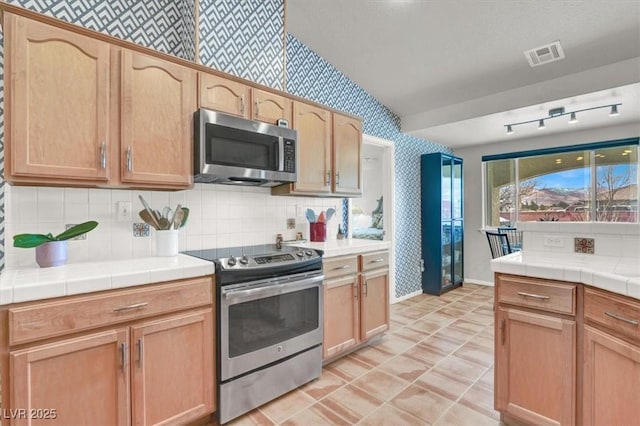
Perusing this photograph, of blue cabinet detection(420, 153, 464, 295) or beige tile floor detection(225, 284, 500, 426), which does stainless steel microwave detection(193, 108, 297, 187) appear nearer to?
beige tile floor detection(225, 284, 500, 426)

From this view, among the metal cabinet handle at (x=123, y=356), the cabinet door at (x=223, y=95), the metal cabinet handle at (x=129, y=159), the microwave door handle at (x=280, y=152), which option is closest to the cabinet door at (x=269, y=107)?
the cabinet door at (x=223, y=95)

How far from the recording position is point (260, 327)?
6.47 ft

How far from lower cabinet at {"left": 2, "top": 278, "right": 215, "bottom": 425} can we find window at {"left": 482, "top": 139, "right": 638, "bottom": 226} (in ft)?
16.2

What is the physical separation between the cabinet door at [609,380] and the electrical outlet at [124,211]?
8.73 ft

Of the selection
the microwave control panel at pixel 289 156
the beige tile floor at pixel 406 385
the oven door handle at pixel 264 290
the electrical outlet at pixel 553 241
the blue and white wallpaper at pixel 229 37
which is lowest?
the beige tile floor at pixel 406 385

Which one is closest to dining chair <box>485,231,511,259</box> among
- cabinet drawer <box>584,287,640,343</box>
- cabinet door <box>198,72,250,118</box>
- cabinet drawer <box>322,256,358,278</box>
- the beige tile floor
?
the beige tile floor

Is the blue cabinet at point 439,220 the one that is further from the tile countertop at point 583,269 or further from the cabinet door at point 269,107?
the cabinet door at point 269,107

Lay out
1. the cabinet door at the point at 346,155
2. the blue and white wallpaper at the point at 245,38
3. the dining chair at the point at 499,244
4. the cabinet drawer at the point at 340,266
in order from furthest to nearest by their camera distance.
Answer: the dining chair at the point at 499,244 → the cabinet door at the point at 346,155 → the cabinet drawer at the point at 340,266 → the blue and white wallpaper at the point at 245,38

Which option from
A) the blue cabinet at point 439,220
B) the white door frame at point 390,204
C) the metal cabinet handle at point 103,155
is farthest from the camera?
the blue cabinet at point 439,220

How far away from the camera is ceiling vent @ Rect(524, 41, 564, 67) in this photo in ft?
8.76

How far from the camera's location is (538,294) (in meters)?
1.62

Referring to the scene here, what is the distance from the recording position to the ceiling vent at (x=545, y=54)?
2670 millimetres

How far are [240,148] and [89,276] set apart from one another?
1149 mm

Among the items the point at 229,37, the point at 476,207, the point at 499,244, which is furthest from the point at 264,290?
the point at 476,207
